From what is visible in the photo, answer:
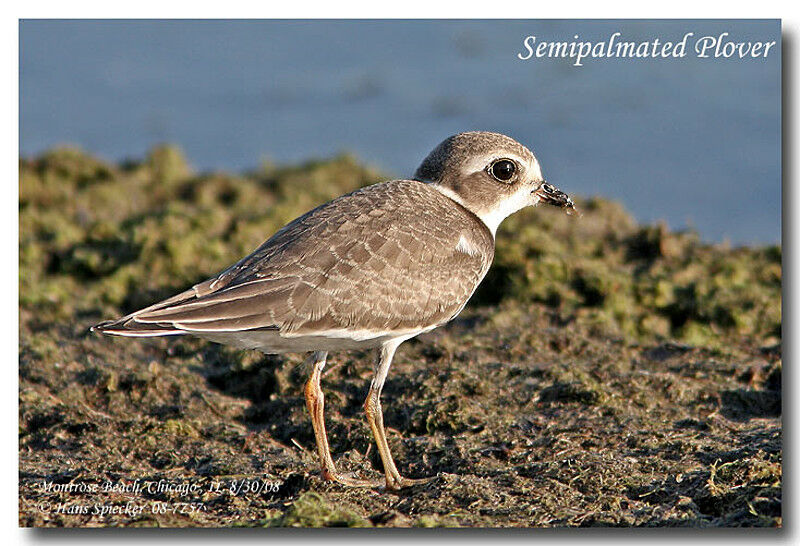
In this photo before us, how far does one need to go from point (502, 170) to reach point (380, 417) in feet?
6.54

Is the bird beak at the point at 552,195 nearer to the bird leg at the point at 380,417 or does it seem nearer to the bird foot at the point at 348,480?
the bird leg at the point at 380,417

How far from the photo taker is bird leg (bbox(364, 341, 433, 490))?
6.62m

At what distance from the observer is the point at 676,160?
41.1 ft

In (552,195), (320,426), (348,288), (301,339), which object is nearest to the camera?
(301,339)

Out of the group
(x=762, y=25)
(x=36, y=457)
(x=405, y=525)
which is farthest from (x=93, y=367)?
(x=762, y=25)

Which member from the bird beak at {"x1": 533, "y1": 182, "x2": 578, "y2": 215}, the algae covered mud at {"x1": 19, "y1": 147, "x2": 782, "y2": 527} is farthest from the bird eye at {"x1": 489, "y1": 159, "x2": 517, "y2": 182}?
the algae covered mud at {"x1": 19, "y1": 147, "x2": 782, "y2": 527}

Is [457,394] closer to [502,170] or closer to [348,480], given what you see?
[348,480]

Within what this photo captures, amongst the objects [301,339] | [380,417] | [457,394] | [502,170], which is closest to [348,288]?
[301,339]

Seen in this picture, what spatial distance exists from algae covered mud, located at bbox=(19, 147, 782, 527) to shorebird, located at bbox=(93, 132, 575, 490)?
0.55 meters

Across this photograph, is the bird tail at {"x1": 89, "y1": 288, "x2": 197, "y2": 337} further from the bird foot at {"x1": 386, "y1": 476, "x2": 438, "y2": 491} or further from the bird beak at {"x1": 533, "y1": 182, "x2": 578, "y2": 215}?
the bird beak at {"x1": 533, "y1": 182, "x2": 578, "y2": 215}

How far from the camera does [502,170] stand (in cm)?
768

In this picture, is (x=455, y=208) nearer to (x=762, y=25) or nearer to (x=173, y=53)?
(x=762, y=25)

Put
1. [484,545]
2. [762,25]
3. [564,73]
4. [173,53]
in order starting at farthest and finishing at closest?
[564,73]
[173,53]
[762,25]
[484,545]

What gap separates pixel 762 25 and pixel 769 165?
3.84 metres
